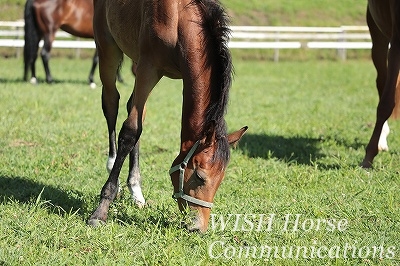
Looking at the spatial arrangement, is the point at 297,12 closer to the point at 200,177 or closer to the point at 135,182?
the point at 135,182

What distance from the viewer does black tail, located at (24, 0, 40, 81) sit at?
15.1 m

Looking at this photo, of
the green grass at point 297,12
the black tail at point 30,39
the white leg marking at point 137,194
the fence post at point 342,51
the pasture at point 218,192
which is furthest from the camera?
the green grass at point 297,12

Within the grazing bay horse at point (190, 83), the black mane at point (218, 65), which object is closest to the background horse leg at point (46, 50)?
the grazing bay horse at point (190, 83)

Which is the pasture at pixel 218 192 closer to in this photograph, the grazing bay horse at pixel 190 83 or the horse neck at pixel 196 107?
the grazing bay horse at pixel 190 83

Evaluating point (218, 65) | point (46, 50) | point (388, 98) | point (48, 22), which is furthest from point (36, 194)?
point (46, 50)

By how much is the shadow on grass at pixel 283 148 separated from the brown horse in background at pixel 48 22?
288 inches

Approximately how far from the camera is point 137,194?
5645 millimetres

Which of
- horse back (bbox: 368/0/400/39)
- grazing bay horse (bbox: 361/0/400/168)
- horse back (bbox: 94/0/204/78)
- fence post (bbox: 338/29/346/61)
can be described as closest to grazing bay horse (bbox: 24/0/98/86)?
grazing bay horse (bbox: 361/0/400/168)

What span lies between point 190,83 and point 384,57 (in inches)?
174

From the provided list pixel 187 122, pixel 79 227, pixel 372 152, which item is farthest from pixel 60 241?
pixel 372 152

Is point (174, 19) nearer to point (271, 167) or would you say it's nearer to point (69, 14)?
point (271, 167)

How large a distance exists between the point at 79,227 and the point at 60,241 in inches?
14.0

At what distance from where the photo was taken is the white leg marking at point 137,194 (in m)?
5.51

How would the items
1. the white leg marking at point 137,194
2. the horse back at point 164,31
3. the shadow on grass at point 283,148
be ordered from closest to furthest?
the horse back at point 164,31 → the white leg marking at point 137,194 → the shadow on grass at point 283,148
